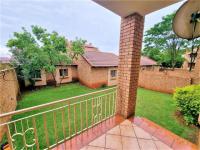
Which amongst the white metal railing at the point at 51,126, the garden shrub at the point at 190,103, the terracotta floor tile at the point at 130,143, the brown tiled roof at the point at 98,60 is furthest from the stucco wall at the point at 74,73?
the terracotta floor tile at the point at 130,143

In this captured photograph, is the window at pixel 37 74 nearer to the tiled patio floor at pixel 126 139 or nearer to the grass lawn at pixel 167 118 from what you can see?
the tiled patio floor at pixel 126 139

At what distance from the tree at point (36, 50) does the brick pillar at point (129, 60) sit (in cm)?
672

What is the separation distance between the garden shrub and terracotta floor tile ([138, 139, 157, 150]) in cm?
213

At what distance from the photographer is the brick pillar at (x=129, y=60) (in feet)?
7.63

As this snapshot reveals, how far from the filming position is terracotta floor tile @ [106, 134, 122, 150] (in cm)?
186

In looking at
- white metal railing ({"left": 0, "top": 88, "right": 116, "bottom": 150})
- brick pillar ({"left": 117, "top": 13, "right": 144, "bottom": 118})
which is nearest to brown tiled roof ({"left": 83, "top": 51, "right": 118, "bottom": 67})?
white metal railing ({"left": 0, "top": 88, "right": 116, "bottom": 150})

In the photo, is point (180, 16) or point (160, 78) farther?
point (160, 78)

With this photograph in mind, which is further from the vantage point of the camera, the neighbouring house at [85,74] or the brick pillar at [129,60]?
the neighbouring house at [85,74]

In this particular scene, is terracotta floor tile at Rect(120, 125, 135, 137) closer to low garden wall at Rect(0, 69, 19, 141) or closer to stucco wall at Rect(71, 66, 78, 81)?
low garden wall at Rect(0, 69, 19, 141)

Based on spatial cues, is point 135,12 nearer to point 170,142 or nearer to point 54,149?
point 170,142

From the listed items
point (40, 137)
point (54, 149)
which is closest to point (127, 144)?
point (54, 149)

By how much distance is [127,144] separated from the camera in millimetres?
1918

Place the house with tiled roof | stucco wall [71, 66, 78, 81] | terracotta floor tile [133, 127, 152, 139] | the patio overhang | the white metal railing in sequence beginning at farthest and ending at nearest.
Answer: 1. stucco wall [71, 66, 78, 81]
2. the house with tiled roof
3. terracotta floor tile [133, 127, 152, 139]
4. the patio overhang
5. the white metal railing

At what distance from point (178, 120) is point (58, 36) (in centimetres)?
886
